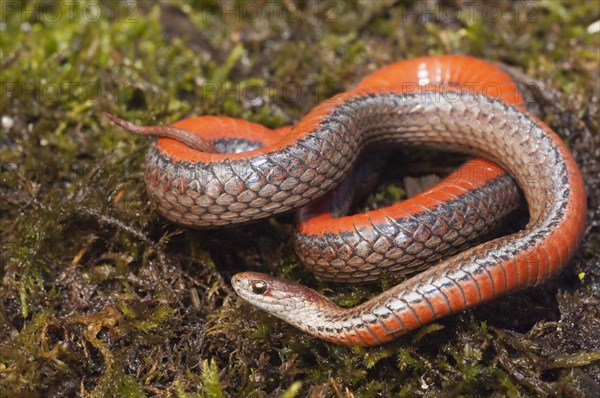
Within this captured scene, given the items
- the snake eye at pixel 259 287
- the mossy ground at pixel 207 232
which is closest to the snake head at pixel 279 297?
the snake eye at pixel 259 287

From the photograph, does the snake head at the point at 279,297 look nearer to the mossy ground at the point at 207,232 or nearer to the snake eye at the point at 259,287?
the snake eye at the point at 259,287

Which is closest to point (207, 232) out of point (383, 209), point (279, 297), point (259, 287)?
point (259, 287)

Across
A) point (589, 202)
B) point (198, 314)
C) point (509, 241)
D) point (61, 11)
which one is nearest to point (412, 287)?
point (509, 241)

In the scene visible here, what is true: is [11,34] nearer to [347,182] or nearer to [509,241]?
[347,182]

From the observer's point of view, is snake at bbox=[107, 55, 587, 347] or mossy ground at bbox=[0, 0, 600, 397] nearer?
snake at bbox=[107, 55, 587, 347]

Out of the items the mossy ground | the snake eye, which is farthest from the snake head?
the mossy ground

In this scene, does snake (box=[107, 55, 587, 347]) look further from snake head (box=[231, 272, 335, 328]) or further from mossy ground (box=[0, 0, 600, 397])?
mossy ground (box=[0, 0, 600, 397])
